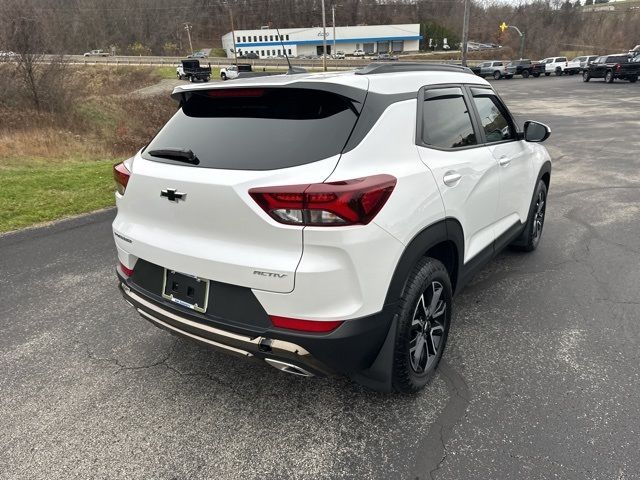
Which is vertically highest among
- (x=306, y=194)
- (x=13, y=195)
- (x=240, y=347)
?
(x=306, y=194)

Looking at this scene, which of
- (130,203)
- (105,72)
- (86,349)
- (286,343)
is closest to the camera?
(286,343)

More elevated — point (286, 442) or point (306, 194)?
point (306, 194)

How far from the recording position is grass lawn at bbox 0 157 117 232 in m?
6.39

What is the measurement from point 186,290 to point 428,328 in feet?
4.64

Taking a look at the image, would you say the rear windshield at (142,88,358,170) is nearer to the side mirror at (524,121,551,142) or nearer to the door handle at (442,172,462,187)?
the door handle at (442,172,462,187)

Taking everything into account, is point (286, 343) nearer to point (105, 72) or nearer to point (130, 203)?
point (130, 203)

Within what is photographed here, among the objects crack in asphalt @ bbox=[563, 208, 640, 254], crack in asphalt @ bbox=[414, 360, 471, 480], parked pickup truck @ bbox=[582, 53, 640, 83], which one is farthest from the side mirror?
parked pickup truck @ bbox=[582, 53, 640, 83]

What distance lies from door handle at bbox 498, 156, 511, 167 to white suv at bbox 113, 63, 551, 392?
72 cm

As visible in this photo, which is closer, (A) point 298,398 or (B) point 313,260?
(B) point 313,260

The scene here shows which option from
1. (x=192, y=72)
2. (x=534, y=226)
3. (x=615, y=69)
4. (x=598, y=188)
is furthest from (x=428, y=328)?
(x=192, y=72)

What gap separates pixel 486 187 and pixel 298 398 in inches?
76.4

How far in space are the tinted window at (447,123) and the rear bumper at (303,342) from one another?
3.73ft

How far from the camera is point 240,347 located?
2.17 m

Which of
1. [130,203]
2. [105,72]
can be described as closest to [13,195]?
[130,203]
